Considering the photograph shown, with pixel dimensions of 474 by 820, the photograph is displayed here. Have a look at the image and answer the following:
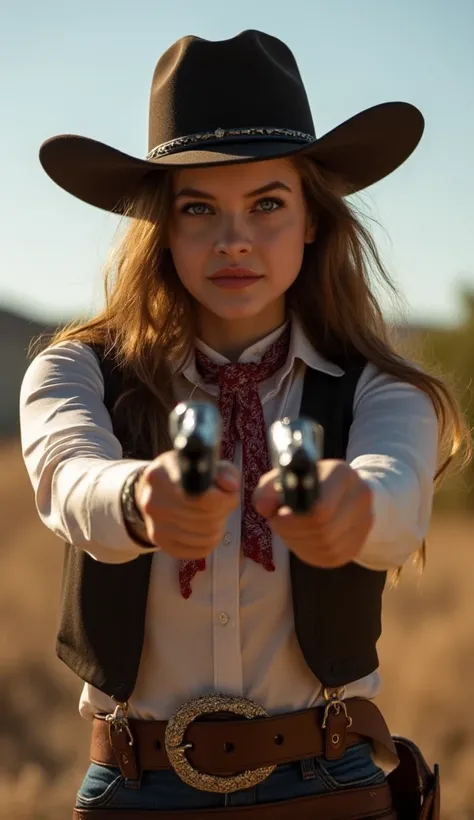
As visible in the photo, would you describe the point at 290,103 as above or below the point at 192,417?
above

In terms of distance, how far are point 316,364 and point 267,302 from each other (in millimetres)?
185

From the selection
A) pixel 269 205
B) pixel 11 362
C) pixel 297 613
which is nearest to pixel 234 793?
pixel 297 613

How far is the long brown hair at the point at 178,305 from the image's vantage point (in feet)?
10.8

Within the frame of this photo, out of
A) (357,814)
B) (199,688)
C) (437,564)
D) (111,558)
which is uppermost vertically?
(111,558)

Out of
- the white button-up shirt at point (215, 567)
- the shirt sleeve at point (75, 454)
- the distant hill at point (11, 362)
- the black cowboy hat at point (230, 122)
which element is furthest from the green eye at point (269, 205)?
the distant hill at point (11, 362)

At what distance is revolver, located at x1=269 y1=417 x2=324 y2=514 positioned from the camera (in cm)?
187

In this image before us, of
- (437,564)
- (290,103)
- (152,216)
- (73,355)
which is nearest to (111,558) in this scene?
(73,355)

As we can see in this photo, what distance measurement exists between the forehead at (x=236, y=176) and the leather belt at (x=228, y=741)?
1.12 m

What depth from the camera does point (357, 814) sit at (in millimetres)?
3033

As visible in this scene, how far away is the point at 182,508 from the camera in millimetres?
2094

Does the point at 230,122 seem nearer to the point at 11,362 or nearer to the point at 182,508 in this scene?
the point at 182,508

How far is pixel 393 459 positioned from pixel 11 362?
42.1 meters

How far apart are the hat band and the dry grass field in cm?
448

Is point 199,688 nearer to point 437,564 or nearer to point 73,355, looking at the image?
point 73,355
